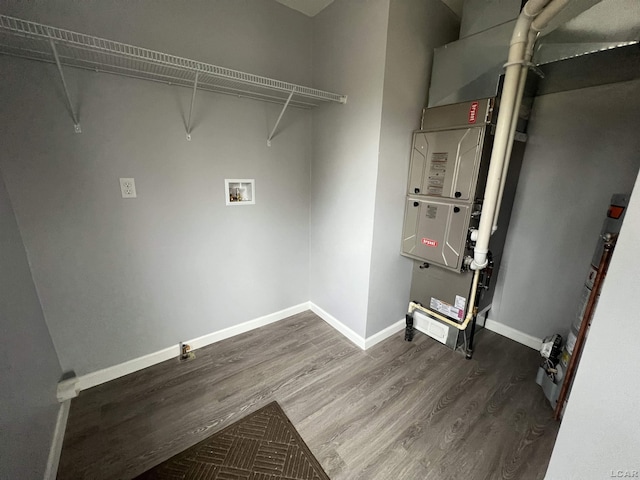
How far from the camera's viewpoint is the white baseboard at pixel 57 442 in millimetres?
1251

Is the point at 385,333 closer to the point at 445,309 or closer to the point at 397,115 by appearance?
the point at 445,309

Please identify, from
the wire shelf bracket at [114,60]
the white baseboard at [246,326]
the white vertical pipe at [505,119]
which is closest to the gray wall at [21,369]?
the wire shelf bracket at [114,60]

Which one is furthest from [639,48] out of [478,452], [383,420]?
[383,420]

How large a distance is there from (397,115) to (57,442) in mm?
2890

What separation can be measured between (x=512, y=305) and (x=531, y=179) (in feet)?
3.75

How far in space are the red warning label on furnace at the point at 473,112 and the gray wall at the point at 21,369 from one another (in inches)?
106

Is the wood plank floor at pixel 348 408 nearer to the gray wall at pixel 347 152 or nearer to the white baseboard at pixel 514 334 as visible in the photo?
the white baseboard at pixel 514 334

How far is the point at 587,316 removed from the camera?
1461 millimetres

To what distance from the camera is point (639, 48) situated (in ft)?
4.47

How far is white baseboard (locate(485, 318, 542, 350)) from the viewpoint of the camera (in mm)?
2254

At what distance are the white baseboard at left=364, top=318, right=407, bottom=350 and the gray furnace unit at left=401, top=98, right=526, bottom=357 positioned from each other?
5.6 inches

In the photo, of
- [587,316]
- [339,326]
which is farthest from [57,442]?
[587,316]

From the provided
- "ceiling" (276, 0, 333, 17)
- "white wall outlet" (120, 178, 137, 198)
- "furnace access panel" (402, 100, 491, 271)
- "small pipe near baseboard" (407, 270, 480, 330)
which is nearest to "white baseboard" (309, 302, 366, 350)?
"small pipe near baseboard" (407, 270, 480, 330)

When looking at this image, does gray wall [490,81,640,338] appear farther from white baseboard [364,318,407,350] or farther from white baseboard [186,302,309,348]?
white baseboard [186,302,309,348]
